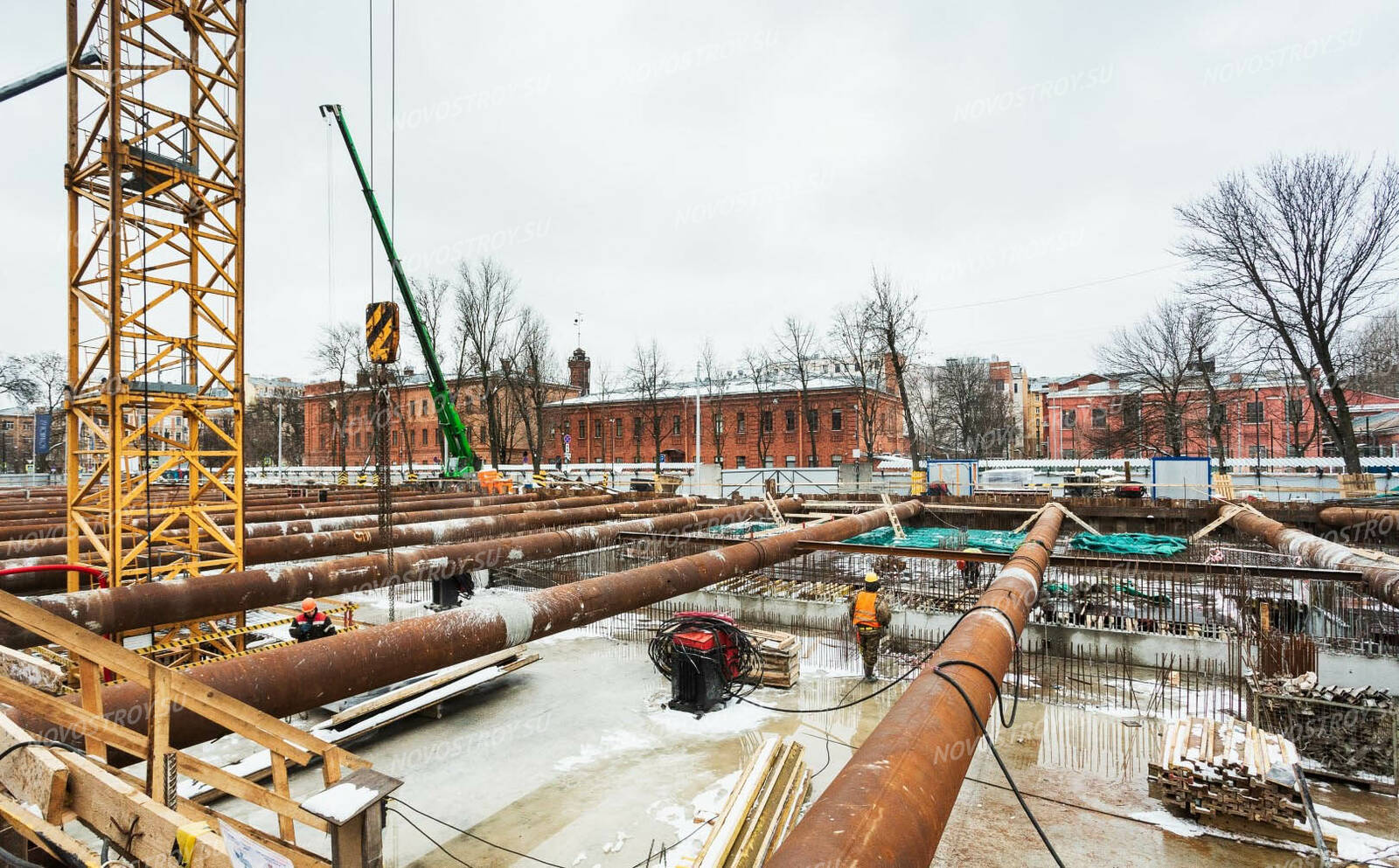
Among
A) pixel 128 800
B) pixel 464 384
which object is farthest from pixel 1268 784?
pixel 464 384

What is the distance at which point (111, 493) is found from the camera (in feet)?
34.6

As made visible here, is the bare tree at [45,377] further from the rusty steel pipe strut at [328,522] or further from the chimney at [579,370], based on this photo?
the rusty steel pipe strut at [328,522]

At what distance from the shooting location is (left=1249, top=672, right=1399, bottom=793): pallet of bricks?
7.49m

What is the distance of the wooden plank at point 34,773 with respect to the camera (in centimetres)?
310

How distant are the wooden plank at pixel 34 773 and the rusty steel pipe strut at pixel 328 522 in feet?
26.1

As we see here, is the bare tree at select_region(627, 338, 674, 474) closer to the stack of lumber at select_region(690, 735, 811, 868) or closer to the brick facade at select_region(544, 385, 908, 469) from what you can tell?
the brick facade at select_region(544, 385, 908, 469)

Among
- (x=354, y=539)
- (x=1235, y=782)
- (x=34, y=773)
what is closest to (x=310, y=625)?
(x=354, y=539)

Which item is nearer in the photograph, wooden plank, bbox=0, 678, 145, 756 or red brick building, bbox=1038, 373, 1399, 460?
wooden plank, bbox=0, 678, 145, 756

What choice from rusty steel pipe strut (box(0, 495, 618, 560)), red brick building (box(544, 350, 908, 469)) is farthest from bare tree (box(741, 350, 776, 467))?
rusty steel pipe strut (box(0, 495, 618, 560))

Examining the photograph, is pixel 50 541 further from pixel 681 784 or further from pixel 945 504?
pixel 945 504

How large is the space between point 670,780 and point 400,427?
Result: 5555 cm

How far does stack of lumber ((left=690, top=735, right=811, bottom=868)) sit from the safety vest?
3657 mm

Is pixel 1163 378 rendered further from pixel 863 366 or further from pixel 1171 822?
pixel 1171 822

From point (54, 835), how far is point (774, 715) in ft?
26.1
